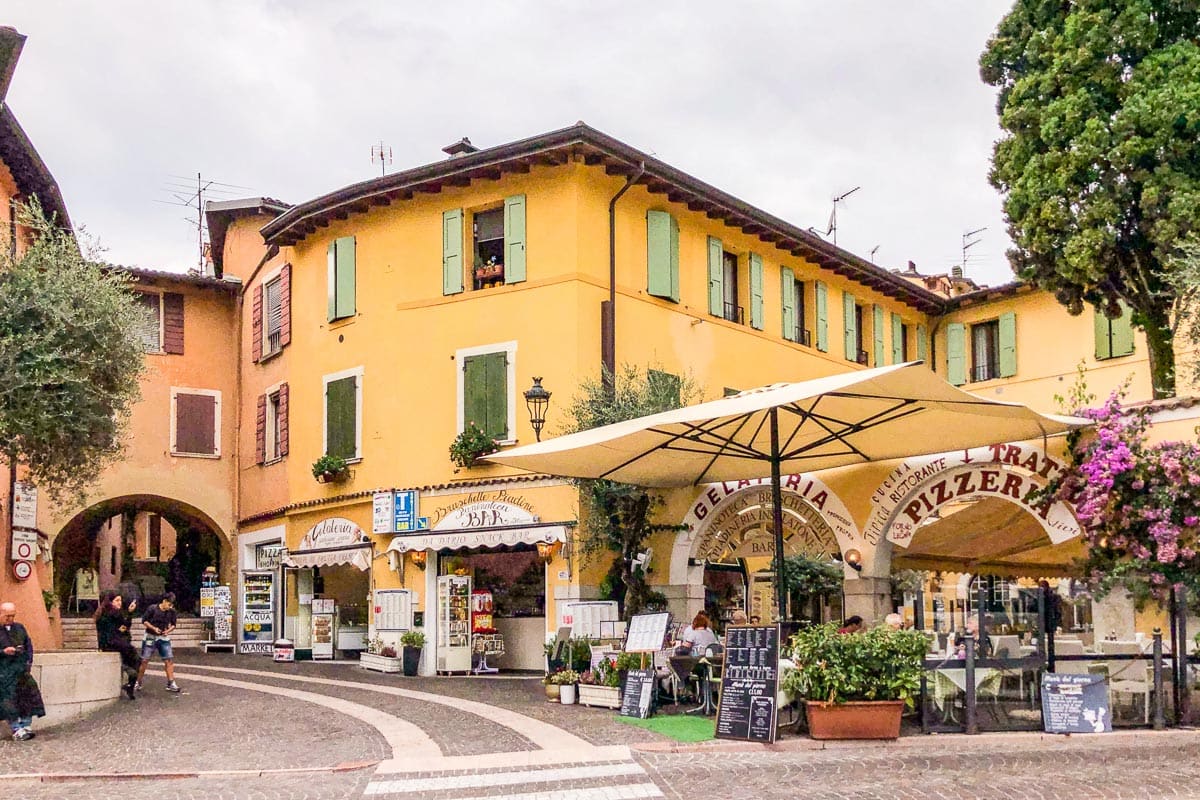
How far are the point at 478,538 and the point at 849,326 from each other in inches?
399

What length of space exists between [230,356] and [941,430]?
59.1 feet

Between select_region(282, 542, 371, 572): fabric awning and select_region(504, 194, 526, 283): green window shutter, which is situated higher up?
select_region(504, 194, 526, 283): green window shutter

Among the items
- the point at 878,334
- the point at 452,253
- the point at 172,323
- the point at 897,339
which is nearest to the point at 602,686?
the point at 452,253

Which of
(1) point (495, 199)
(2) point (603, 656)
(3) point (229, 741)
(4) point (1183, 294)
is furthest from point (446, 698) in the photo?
(4) point (1183, 294)

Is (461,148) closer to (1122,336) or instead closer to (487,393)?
(487,393)

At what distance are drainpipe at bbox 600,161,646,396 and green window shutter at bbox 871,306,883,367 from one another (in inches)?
341

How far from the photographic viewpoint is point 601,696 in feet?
48.9

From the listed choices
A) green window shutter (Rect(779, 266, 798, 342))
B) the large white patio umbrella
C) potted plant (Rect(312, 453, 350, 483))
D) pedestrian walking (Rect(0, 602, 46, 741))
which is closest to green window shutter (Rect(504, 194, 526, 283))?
potted plant (Rect(312, 453, 350, 483))

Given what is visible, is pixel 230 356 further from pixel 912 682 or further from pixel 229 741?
pixel 912 682

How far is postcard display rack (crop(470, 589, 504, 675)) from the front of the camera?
67.1ft

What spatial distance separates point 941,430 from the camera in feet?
46.1

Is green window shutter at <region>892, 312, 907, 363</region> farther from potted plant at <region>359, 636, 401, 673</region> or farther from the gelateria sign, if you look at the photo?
potted plant at <region>359, 636, 401, 673</region>

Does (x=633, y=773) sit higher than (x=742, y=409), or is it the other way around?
(x=742, y=409)

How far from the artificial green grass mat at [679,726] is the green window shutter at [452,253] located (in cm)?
946
